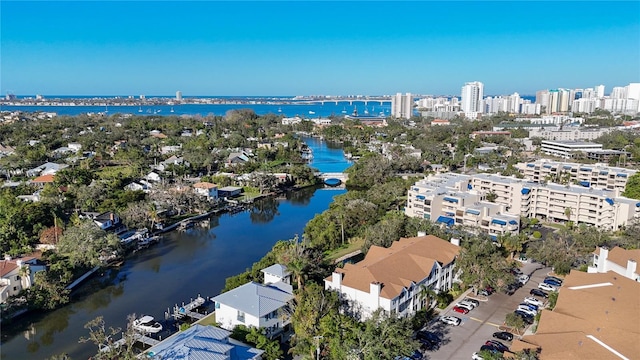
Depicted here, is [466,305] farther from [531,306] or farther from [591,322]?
[591,322]

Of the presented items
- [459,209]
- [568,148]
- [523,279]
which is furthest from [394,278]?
[568,148]

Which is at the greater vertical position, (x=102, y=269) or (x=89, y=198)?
(x=89, y=198)

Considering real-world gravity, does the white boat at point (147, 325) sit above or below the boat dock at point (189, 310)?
above

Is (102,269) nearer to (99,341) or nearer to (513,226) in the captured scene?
(99,341)

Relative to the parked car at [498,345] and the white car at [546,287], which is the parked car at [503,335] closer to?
the parked car at [498,345]

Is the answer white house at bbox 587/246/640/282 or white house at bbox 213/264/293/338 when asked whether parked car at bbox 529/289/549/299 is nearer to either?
white house at bbox 587/246/640/282

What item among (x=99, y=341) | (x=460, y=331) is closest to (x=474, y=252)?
(x=460, y=331)

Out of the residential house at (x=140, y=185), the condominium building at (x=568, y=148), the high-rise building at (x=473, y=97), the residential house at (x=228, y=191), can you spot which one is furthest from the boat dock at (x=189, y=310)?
the high-rise building at (x=473, y=97)
